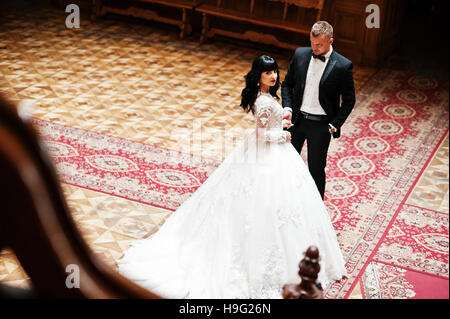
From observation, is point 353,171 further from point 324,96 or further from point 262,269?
point 262,269

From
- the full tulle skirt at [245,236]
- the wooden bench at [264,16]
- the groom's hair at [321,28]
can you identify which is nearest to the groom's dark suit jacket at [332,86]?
the groom's hair at [321,28]

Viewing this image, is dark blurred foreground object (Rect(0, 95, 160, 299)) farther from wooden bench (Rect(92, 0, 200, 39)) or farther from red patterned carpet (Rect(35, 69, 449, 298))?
wooden bench (Rect(92, 0, 200, 39))

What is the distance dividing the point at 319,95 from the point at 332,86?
0.37 ft

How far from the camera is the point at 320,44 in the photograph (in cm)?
428

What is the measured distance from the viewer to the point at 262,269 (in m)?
3.72

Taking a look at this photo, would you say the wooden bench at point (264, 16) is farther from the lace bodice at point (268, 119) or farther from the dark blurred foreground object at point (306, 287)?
the dark blurred foreground object at point (306, 287)

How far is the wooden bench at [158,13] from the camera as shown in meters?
9.37

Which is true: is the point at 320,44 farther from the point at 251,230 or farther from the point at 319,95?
the point at 251,230

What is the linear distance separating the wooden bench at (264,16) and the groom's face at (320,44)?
4459 mm

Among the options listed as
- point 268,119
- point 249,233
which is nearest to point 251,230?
point 249,233
